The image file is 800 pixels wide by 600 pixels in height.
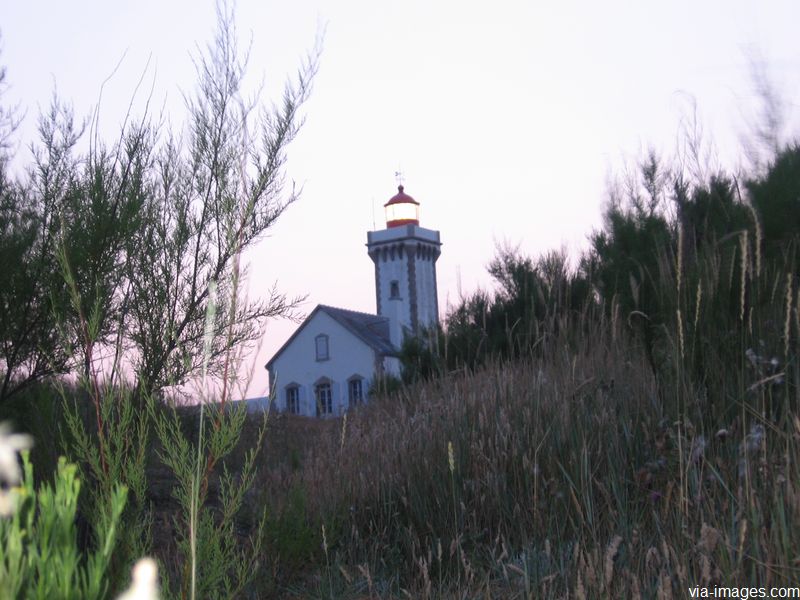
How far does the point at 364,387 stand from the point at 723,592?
1230 inches

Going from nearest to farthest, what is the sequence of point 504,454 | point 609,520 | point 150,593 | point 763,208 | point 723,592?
point 150,593, point 723,592, point 609,520, point 504,454, point 763,208

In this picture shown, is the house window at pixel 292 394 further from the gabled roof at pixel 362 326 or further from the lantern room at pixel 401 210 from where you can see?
the lantern room at pixel 401 210

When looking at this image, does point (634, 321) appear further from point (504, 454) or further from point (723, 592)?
point (723, 592)

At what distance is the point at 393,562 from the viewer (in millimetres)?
5180

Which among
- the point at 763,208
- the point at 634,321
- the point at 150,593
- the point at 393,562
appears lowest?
the point at 393,562

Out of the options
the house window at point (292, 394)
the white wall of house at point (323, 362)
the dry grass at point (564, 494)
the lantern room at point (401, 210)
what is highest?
the lantern room at point (401, 210)

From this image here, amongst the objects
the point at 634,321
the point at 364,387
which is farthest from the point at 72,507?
the point at 364,387

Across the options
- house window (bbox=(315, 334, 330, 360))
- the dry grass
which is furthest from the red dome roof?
the dry grass

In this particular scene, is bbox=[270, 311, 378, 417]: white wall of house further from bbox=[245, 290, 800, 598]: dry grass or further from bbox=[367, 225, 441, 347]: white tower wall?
bbox=[245, 290, 800, 598]: dry grass

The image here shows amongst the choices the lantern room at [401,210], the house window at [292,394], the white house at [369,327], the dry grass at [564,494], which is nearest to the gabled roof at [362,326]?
the white house at [369,327]

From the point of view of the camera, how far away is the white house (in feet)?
118

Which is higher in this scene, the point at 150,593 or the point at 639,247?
the point at 639,247

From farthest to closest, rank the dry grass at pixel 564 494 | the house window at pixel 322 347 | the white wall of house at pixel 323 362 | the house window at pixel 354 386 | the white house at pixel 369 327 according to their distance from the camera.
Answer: the house window at pixel 322 347 < the white house at pixel 369 327 < the white wall of house at pixel 323 362 < the house window at pixel 354 386 < the dry grass at pixel 564 494

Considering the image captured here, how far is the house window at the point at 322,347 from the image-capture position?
→ 121 ft
